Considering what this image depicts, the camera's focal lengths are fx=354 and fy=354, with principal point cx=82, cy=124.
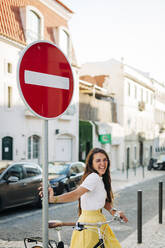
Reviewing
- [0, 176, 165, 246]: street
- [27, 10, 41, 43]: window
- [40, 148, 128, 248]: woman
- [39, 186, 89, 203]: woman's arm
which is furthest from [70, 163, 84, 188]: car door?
[39, 186, 89, 203]: woman's arm

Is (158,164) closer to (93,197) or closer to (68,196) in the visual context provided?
(93,197)

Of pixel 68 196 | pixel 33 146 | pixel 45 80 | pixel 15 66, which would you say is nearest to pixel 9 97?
pixel 15 66

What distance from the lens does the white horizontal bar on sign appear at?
283 cm

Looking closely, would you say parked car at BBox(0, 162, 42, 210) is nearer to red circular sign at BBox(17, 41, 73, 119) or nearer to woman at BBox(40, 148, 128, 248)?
woman at BBox(40, 148, 128, 248)

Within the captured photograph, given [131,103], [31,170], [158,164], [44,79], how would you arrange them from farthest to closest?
1. [131,103]
2. [158,164]
3. [31,170]
4. [44,79]

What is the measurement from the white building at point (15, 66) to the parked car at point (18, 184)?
20.0 feet

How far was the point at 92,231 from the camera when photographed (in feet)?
11.3

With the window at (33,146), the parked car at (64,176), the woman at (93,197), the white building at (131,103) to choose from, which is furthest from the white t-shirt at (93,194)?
the white building at (131,103)

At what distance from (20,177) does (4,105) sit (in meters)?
7.29

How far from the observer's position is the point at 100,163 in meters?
3.66

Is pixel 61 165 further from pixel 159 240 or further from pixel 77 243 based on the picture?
pixel 77 243

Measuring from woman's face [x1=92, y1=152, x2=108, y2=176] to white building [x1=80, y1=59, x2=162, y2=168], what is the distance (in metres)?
29.9

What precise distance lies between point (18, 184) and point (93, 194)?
794cm

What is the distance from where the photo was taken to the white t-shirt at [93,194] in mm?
3514
